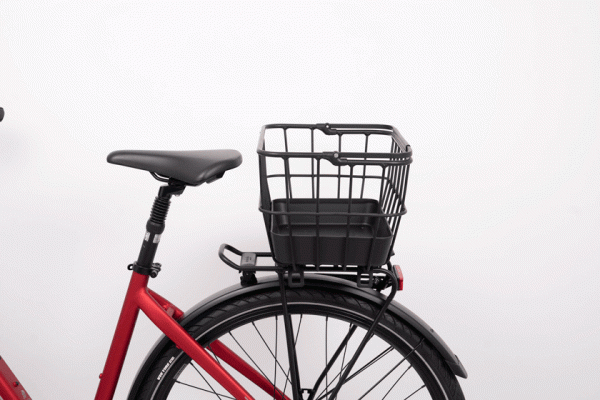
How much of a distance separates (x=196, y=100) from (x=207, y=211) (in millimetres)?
311

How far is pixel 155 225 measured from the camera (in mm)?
1108

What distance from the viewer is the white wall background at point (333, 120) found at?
1.40 metres

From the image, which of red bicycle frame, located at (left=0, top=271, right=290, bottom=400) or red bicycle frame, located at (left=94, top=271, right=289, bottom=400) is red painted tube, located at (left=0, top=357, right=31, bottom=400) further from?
red bicycle frame, located at (left=94, top=271, right=289, bottom=400)

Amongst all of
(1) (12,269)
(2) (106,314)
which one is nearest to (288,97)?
(2) (106,314)

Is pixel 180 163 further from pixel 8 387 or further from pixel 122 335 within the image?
pixel 8 387

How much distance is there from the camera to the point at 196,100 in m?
1.43

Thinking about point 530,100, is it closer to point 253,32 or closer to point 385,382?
point 253,32

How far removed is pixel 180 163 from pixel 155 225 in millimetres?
155

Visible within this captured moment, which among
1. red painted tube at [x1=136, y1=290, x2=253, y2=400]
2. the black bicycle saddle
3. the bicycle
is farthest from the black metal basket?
red painted tube at [x1=136, y1=290, x2=253, y2=400]

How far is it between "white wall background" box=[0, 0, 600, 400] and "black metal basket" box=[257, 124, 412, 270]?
0.08m

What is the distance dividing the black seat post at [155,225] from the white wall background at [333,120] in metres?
0.37

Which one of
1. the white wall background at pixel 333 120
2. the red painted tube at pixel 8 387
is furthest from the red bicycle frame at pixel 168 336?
the white wall background at pixel 333 120

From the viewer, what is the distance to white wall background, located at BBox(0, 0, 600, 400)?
1.40 m

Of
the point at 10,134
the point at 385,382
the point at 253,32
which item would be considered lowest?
the point at 385,382
